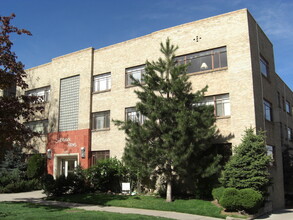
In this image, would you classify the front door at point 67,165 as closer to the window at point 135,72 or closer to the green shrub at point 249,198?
the window at point 135,72

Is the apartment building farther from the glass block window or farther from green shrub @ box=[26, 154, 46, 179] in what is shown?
green shrub @ box=[26, 154, 46, 179]

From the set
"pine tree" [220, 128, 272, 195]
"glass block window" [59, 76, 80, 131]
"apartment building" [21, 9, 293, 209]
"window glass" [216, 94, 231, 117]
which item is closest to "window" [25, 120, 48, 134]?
"apartment building" [21, 9, 293, 209]

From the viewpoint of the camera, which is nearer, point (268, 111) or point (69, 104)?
point (268, 111)

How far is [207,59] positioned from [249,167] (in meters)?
7.74

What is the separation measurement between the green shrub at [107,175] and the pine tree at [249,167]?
782cm

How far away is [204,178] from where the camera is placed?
1827 cm

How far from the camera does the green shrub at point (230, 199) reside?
14336 mm

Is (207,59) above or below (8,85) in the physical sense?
above

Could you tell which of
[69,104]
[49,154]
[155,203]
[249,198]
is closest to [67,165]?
[49,154]

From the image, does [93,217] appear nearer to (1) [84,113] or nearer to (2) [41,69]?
(1) [84,113]

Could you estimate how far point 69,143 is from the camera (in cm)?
2555

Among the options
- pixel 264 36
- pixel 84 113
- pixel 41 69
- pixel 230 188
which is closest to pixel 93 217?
pixel 230 188

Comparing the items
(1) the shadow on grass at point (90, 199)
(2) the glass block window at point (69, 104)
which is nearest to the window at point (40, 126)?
(2) the glass block window at point (69, 104)

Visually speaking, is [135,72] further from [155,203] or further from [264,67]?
[155,203]
